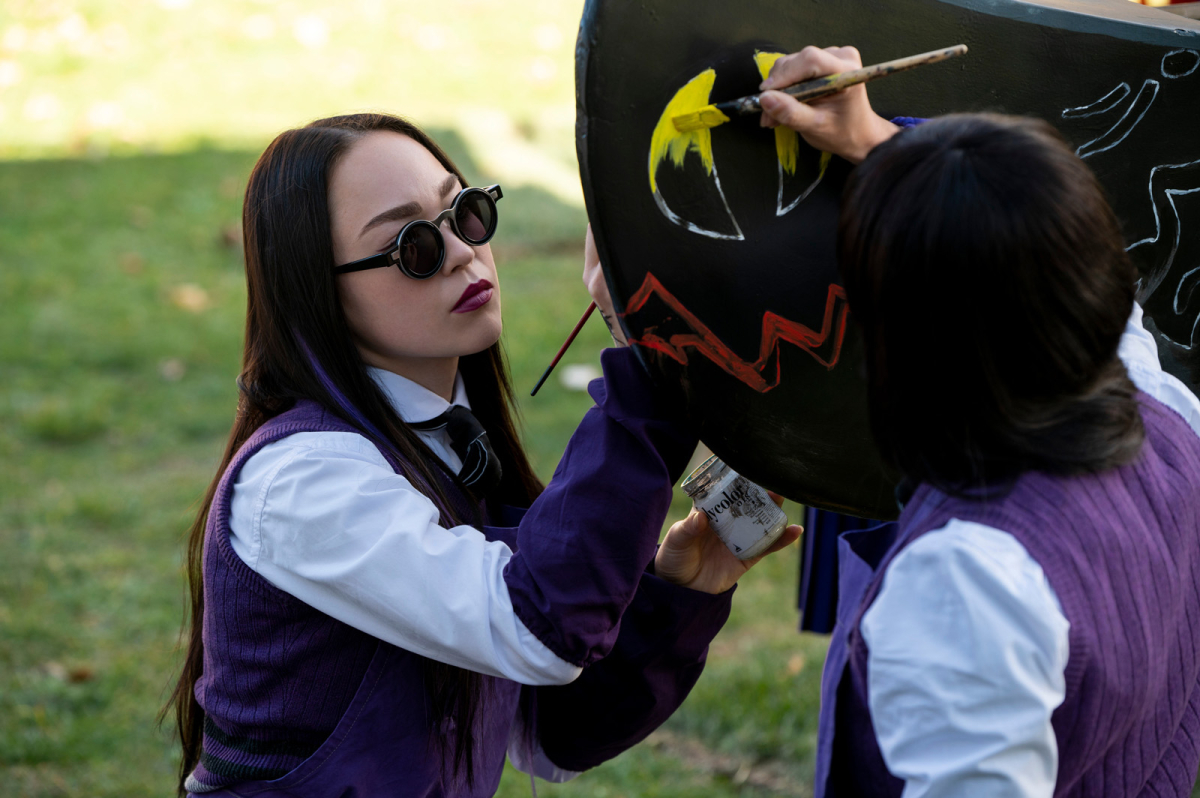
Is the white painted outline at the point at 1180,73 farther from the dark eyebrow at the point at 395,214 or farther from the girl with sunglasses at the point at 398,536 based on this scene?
the dark eyebrow at the point at 395,214

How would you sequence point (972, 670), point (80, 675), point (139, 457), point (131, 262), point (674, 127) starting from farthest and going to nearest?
point (131, 262)
point (139, 457)
point (80, 675)
point (674, 127)
point (972, 670)

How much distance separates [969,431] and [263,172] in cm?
101

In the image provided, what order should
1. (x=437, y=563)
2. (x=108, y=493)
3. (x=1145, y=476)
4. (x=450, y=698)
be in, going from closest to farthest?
1. (x=1145, y=476)
2. (x=437, y=563)
3. (x=450, y=698)
4. (x=108, y=493)

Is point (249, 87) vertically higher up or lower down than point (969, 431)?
lower down

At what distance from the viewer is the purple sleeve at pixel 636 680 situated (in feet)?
5.27

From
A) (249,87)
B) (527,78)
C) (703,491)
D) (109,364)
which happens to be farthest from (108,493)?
(527,78)

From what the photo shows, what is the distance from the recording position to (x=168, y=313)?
5254 millimetres

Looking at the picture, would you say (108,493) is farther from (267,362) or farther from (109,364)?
(267,362)

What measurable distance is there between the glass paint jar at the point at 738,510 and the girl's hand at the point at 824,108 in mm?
440

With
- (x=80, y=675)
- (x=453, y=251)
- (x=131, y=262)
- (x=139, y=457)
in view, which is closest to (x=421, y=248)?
(x=453, y=251)

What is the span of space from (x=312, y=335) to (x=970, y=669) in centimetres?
94

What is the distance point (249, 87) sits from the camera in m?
7.43

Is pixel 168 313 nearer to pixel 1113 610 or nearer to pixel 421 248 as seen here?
pixel 421 248

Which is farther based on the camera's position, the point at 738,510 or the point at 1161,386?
the point at 738,510
